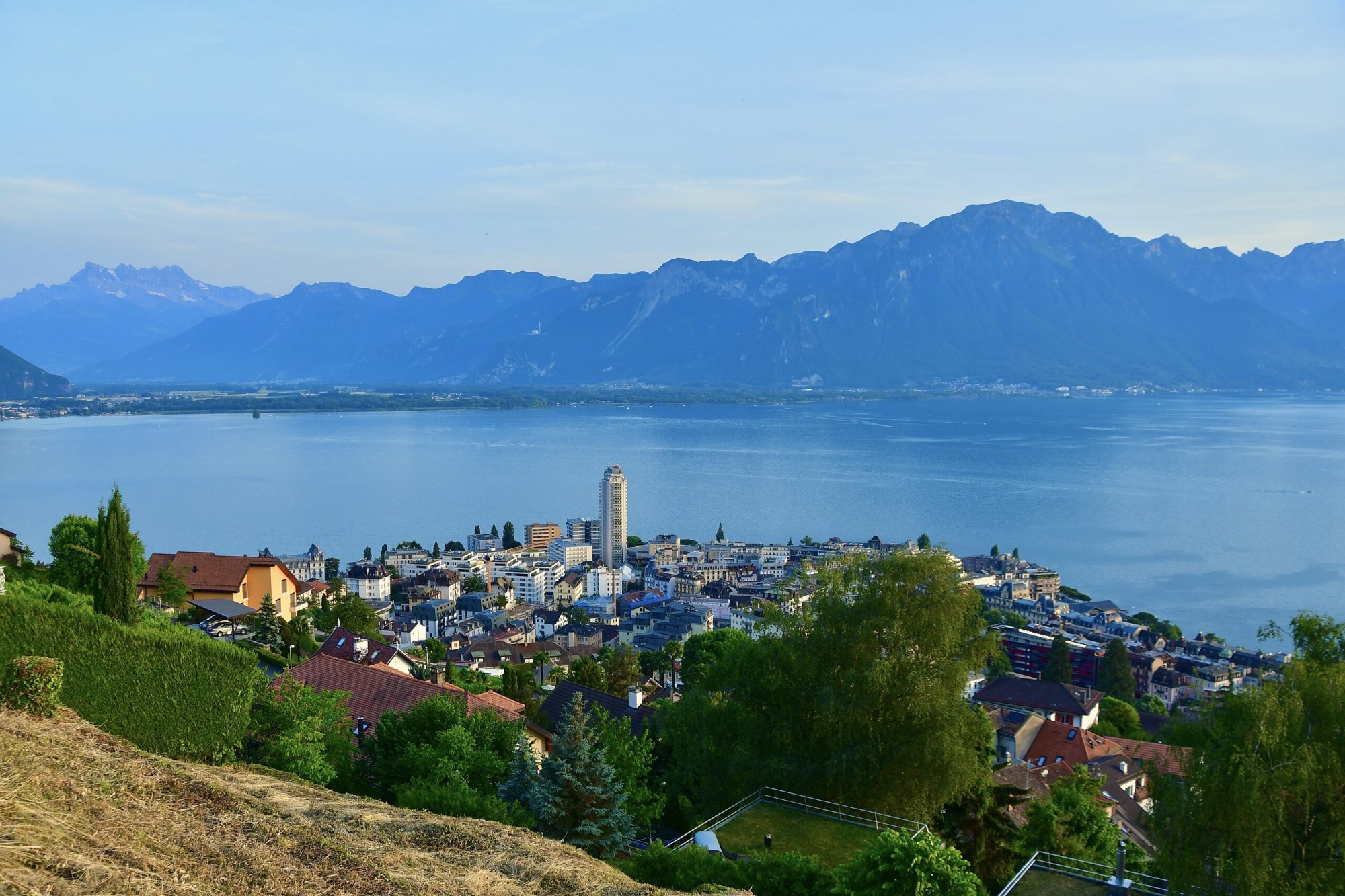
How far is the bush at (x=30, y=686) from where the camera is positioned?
5820mm

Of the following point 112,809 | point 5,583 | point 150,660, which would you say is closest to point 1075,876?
point 112,809

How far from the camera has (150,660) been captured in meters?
7.72

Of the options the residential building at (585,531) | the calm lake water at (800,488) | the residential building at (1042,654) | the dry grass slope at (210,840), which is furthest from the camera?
the residential building at (585,531)

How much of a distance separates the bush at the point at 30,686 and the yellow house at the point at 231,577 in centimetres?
1357

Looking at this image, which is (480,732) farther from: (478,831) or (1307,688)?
(1307,688)

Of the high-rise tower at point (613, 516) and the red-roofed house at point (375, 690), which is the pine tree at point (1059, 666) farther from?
the high-rise tower at point (613, 516)

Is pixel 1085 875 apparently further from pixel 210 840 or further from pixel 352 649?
pixel 352 649

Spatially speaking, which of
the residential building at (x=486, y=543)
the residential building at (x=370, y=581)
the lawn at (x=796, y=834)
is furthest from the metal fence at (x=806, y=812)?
the residential building at (x=486, y=543)

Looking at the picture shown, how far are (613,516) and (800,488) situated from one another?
2437cm

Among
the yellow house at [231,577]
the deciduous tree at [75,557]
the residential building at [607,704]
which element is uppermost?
the deciduous tree at [75,557]

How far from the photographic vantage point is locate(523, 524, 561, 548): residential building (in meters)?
67.1

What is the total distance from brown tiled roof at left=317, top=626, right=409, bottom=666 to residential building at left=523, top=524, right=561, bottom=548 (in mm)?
49290

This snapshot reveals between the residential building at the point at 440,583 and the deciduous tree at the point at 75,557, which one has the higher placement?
the deciduous tree at the point at 75,557

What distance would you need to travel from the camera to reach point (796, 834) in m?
7.81
